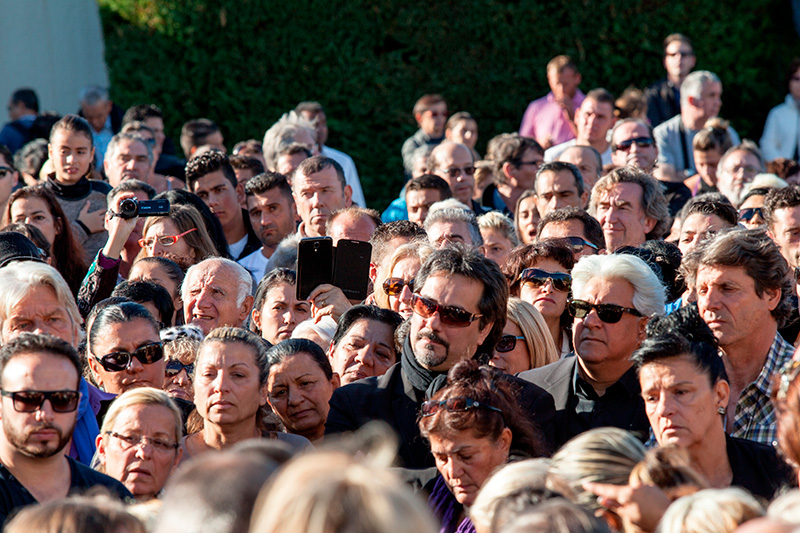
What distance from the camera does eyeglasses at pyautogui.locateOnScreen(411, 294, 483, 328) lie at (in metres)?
4.68

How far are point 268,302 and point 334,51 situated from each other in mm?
7637

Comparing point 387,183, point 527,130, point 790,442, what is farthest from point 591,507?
point 387,183

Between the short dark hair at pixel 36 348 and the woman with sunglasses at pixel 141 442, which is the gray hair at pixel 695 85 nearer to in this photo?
the woman with sunglasses at pixel 141 442

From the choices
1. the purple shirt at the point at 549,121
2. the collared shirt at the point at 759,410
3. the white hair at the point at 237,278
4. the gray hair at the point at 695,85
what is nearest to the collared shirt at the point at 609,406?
the collared shirt at the point at 759,410

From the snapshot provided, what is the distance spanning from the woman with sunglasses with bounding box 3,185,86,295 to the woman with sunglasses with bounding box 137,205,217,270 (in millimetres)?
455

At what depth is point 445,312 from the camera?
4.68 meters

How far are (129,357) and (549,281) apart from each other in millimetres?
2104

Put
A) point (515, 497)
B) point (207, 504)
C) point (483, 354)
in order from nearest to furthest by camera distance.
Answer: point (207, 504), point (515, 497), point (483, 354)

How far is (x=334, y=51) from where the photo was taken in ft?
43.5

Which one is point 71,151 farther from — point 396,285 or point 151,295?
point 396,285

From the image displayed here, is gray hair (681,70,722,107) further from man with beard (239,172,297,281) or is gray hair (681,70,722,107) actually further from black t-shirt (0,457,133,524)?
black t-shirt (0,457,133,524)

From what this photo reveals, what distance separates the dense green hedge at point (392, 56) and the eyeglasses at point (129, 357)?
28.1ft

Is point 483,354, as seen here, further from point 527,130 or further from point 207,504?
point 527,130

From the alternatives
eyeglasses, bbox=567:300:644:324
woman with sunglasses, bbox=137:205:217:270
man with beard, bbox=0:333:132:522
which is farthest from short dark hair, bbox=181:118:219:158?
man with beard, bbox=0:333:132:522
